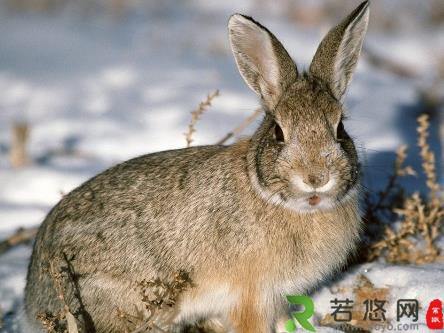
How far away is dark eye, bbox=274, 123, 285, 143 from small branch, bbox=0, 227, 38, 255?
247cm

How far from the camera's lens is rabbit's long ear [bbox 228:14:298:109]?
3.91 m

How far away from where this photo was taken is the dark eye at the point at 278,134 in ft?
12.2

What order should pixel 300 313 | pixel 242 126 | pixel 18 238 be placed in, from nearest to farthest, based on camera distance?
pixel 300 313 < pixel 242 126 < pixel 18 238

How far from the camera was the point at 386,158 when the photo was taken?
20.8 feet

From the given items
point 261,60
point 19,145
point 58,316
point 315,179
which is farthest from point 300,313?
point 19,145

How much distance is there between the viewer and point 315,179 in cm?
343

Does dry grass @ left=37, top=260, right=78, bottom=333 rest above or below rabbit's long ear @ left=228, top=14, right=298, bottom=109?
below

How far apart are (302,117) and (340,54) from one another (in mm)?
549

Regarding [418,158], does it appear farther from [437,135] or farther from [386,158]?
[437,135]

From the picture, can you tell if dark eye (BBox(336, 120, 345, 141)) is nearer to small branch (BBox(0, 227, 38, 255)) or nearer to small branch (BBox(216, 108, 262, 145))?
small branch (BBox(216, 108, 262, 145))

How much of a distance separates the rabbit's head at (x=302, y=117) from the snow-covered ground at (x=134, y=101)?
2.05 ft

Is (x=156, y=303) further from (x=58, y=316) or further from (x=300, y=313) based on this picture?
(x=300, y=313)

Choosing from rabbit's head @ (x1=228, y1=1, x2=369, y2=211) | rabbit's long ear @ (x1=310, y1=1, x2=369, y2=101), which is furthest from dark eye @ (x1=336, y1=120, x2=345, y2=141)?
rabbit's long ear @ (x1=310, y1=1, x2=369, y2=101)

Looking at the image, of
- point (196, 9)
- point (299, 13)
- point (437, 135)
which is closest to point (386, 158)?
point (437, 135)
